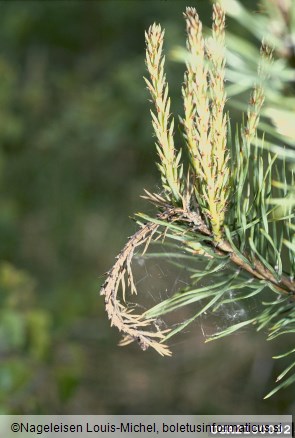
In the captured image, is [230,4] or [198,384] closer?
[230,4]

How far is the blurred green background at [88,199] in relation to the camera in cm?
127

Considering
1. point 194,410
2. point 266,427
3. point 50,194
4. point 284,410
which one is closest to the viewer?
point 266,427

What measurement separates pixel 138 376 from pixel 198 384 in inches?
5.4

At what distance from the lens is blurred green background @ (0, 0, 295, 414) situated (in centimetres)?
127

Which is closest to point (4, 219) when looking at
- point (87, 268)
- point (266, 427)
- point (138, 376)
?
point (87, 268)

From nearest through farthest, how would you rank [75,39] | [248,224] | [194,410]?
1. [248,224]
2. [194,410]
3. [75,39]

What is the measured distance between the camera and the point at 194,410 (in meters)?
1.32

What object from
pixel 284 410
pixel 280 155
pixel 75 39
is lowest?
pixel 280 155

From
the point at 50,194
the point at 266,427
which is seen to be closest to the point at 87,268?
the point at 50,194

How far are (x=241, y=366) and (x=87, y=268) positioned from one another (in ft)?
1.46

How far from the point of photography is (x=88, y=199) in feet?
4.98

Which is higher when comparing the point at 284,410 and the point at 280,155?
the point at 284,410

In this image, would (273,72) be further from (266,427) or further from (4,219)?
(4,219)

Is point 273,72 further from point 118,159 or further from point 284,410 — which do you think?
point 118,159
